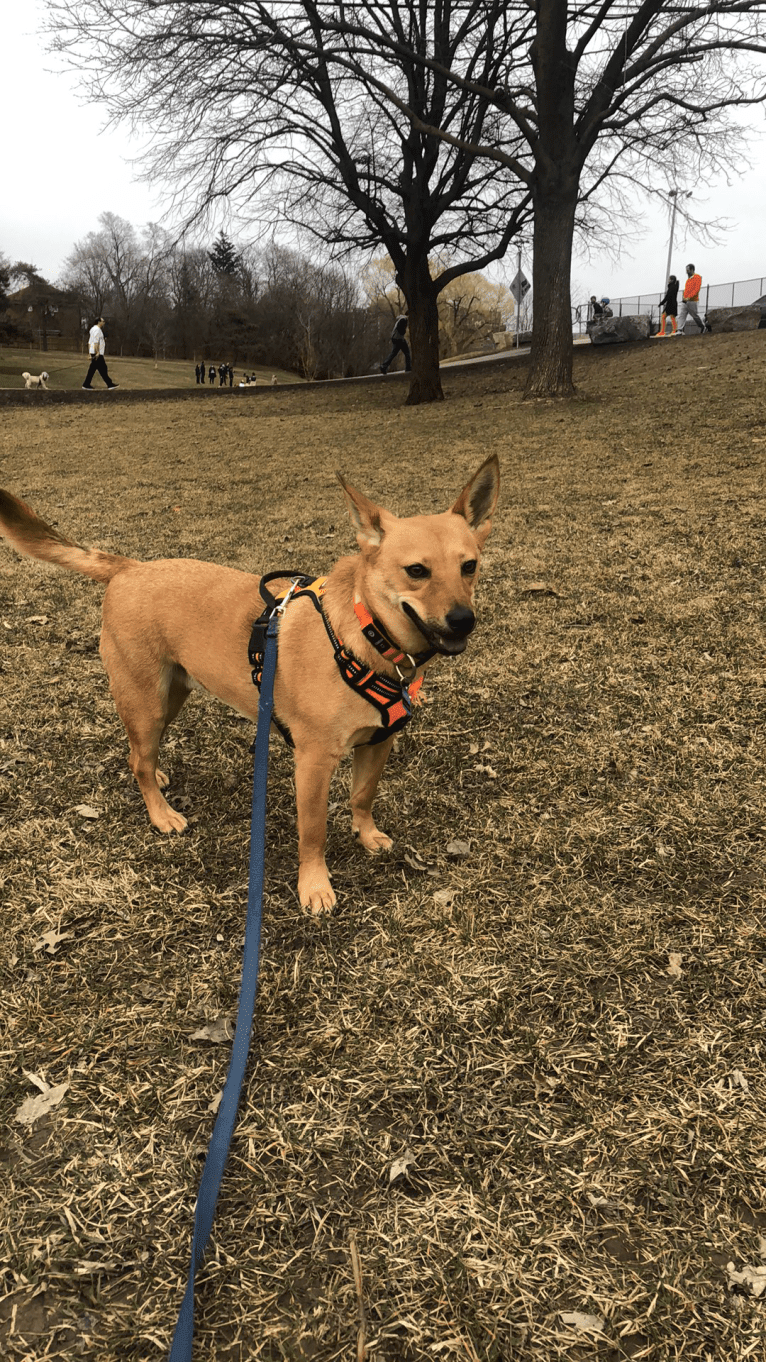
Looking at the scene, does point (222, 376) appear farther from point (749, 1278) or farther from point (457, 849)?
point (749, 1278)

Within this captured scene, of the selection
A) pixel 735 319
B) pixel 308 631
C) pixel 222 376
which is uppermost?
pixel 222 376

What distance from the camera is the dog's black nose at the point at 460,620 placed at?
2.31 meters

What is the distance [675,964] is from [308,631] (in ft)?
5.66

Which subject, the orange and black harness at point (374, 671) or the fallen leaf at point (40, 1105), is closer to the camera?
the fallen leaf at point (40, 1105)

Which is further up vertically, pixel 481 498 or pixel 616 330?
pixel 616 330

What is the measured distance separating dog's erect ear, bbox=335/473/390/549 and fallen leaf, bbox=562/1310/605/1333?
2.15m

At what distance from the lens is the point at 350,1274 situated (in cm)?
173

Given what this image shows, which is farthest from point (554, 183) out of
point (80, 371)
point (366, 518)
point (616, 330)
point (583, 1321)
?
point (80, 371)

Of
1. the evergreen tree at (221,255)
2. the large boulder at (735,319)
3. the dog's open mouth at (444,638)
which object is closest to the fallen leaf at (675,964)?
the dog's open mouth at (444,638)

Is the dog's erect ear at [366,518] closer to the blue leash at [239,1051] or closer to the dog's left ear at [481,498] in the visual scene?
the dog's left ear at [481,498]

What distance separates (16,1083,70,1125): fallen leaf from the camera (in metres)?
2.11

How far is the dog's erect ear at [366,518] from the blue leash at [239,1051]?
1.43ft

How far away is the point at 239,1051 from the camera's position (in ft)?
6.34

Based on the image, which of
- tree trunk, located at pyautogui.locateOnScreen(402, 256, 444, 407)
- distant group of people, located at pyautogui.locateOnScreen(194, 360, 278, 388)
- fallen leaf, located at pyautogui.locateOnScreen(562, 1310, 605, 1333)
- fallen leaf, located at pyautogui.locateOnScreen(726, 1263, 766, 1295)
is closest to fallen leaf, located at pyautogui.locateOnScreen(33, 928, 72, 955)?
fallen leaf, located at pyautogui.locateOnScreen(562, 1310, 605, 1333)
